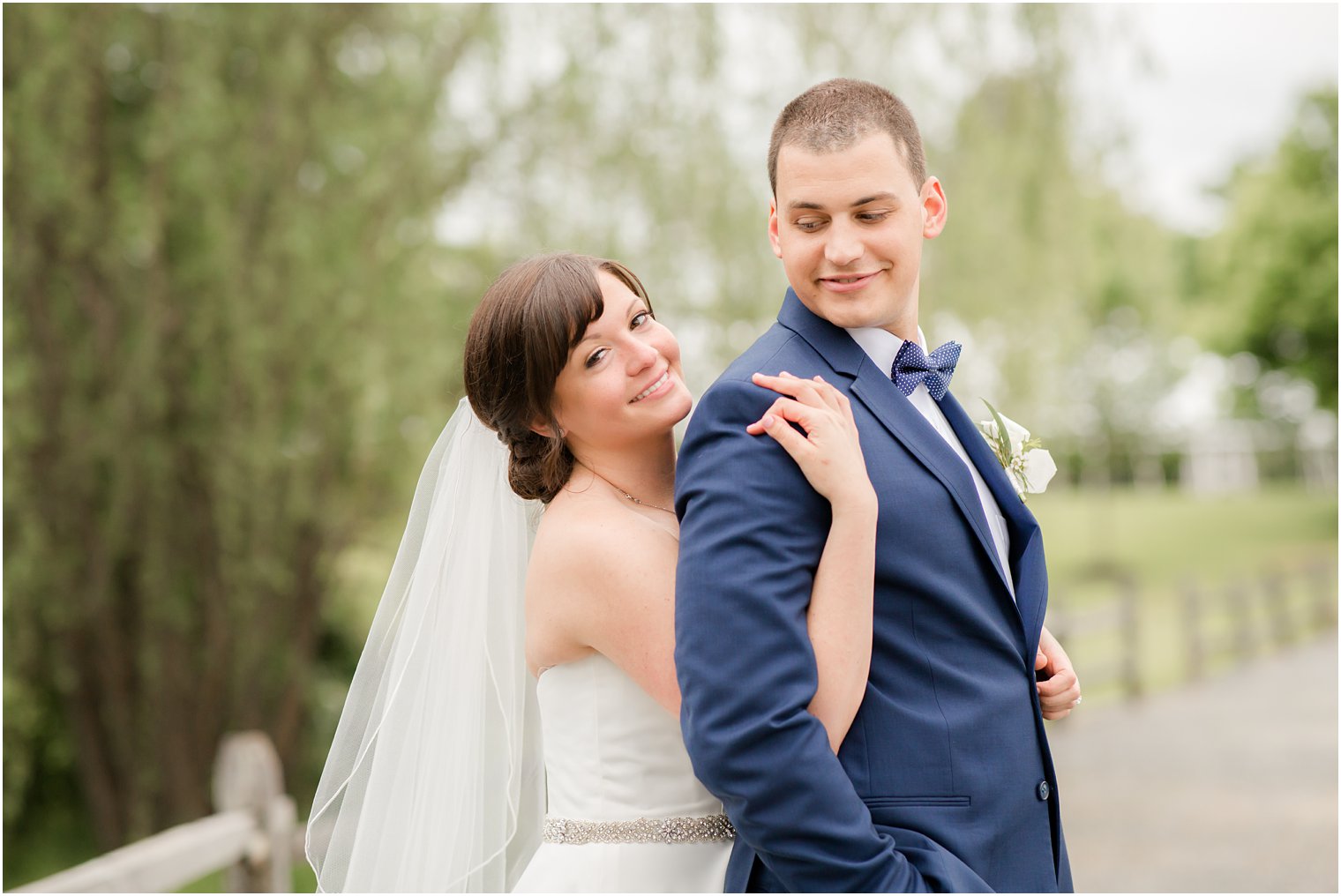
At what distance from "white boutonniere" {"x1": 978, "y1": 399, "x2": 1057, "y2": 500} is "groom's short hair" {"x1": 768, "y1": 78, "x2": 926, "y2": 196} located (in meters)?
0.58

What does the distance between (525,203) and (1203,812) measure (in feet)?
22.0

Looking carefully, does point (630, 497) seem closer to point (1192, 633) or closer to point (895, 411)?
point (895, 411)

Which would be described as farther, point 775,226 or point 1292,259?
point 1292,259

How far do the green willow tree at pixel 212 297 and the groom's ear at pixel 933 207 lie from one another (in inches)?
250

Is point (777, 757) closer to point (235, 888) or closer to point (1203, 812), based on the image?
point (235, 888)

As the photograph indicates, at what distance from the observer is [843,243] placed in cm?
211

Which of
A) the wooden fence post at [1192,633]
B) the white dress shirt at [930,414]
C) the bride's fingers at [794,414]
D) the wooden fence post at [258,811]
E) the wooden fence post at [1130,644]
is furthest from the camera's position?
the wooden fence post at [1192,633]

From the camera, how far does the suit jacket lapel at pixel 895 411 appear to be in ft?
6.82

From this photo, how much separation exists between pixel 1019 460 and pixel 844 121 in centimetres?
82

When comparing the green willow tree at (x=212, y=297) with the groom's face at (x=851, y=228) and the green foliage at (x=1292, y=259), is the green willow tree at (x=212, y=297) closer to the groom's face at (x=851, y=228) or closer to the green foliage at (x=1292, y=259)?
the groom's face at (x=851, y=228)

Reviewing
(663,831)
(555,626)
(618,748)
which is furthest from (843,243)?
(663,831)

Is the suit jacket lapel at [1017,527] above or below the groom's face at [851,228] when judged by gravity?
below

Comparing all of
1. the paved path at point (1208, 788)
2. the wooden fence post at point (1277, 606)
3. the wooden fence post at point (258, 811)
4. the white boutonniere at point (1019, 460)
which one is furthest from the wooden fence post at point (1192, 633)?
the white boutonniere at point (1019, 460)

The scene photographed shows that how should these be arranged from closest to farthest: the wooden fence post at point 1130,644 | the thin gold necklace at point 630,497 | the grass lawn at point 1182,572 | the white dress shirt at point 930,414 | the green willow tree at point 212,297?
the white dress shirt at point 930,414 < the thin gold necklace at point 630,497 < the green willow tree at point 212,297 < the wooden fence post at point 1130,644 < the grass lawn at point 1182,572
